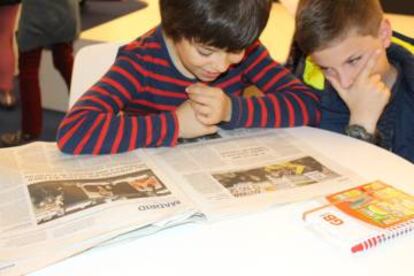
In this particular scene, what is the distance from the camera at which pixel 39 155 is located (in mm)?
865

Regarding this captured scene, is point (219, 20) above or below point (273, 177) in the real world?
above

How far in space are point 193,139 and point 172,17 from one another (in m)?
0.22

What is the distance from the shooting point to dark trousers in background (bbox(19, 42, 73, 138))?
2.02 metres

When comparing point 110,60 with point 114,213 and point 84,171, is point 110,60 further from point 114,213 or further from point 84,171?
point 114,213

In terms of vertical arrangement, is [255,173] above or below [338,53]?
below

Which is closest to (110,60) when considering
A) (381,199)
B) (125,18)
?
(381,199)

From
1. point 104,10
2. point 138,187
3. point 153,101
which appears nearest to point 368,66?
point 153,101

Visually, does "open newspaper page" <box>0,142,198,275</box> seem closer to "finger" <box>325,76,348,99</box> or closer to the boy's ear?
"finger" <box>325,76,348,99</box>

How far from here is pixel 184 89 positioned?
113 cm

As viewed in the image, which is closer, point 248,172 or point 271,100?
point 248,172

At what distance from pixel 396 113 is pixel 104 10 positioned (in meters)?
1.88

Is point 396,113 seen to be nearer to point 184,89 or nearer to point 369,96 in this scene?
point 369,96

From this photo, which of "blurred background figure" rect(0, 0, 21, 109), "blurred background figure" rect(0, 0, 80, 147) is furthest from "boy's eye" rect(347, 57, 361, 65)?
"blurred background figure" rect(0, 0, 21, 109)

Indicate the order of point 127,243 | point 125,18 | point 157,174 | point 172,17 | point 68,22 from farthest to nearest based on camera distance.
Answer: point 125,18, point 68,22, point 172,17, point 157,174, point 127,243
